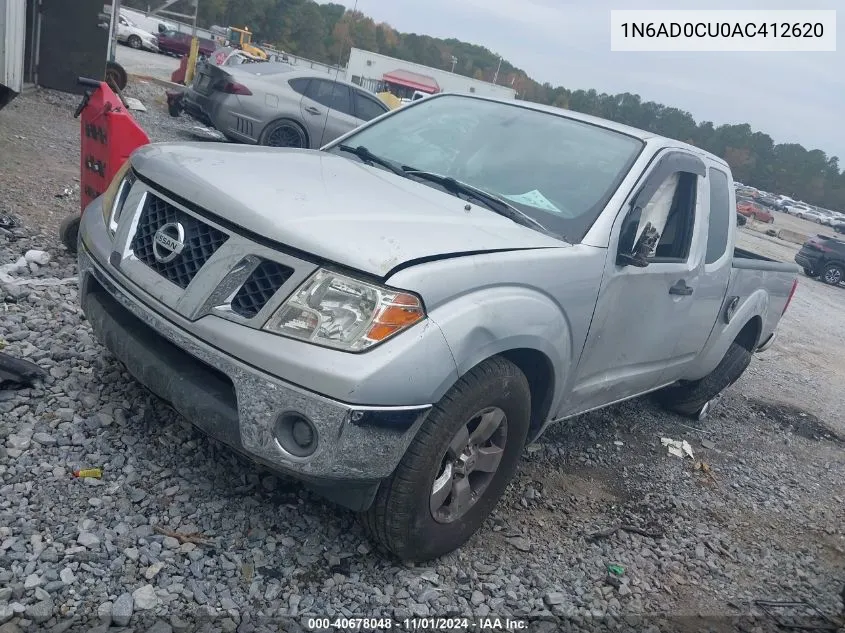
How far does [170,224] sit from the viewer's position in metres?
2.58

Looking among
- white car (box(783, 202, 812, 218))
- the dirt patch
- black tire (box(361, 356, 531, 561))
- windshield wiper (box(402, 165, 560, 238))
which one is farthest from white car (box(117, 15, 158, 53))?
white car (box(783, 202, 812, 218))

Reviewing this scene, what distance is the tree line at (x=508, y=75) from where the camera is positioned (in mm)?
61031

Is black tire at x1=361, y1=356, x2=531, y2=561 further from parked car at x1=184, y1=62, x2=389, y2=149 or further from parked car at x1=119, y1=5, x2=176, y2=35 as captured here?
parked car at x1=119, y1=5, x2=176, y2=35

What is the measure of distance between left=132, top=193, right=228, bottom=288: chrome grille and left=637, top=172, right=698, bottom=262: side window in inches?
84.8

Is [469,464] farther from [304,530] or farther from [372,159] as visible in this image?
[372,159]

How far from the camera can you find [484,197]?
3199 mm

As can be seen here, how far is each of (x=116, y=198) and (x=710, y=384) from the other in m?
4.03

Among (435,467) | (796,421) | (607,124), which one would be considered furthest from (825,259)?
(435,467)

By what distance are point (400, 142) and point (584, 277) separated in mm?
1383

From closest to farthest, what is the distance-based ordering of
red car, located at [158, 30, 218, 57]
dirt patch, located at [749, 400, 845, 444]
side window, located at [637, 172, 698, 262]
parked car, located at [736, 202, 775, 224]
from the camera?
side window, located at [637, 172, 698, 262]
dirt patch, located at [749, 400, 845, 444]
red car, located at [158, 30, 218, 57]
parked car, located at [736, 202, 775, 224]

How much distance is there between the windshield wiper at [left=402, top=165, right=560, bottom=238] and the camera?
3072 mm

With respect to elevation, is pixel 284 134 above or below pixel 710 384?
below

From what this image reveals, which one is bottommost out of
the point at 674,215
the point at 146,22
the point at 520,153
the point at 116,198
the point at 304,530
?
the point at 146,22

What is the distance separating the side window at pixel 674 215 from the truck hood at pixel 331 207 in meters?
0.95
